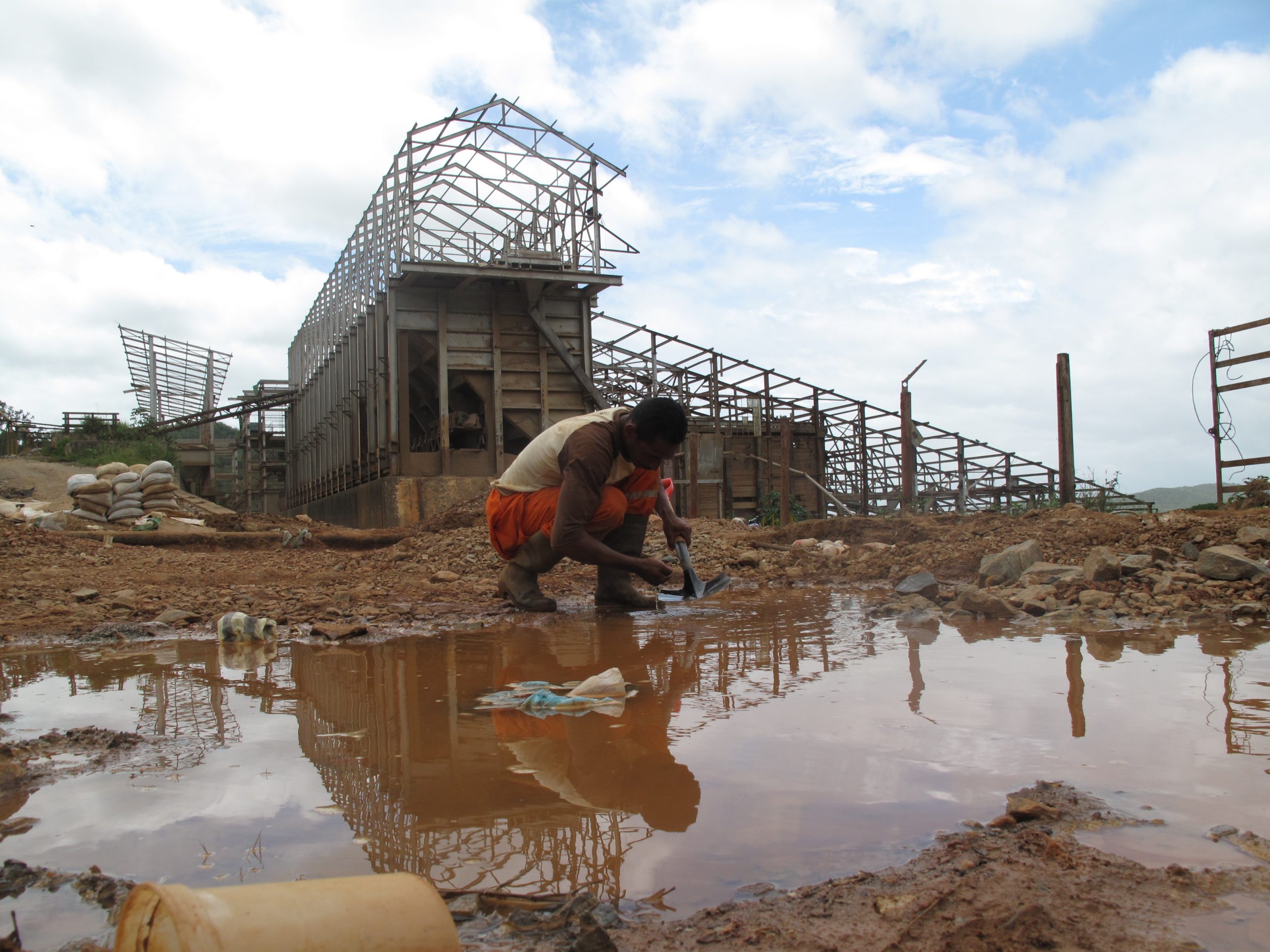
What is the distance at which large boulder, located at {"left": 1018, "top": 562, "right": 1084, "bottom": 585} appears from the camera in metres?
4.52

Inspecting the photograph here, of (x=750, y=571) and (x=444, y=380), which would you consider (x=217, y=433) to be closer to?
(x=444, y=380)

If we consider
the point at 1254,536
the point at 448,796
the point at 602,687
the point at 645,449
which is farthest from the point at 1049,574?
the point at 448,796

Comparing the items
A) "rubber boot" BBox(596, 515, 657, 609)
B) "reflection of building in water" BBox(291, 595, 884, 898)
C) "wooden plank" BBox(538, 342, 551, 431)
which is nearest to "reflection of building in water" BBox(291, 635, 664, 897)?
"reflection of building in water" BBox(291, 595, 884, 898)

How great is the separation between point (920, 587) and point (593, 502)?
77.7 inches

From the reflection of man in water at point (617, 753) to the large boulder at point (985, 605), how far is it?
184 centimetres

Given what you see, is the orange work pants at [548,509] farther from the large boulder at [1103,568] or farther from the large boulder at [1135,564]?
the large boulder at [1135,564]

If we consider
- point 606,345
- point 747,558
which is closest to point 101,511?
point 747,558

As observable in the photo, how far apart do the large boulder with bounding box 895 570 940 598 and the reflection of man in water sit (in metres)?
2.22

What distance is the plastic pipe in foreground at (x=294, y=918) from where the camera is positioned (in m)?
0.76

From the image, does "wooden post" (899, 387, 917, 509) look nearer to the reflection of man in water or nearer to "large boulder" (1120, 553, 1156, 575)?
"large boulder" (1120, 553, 1156, 575)

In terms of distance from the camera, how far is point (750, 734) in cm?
197

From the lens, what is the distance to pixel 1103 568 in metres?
4.38

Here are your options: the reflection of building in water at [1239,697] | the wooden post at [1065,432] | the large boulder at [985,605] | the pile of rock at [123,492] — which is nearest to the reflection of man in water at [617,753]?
the reflection of building in water at [1239,697]

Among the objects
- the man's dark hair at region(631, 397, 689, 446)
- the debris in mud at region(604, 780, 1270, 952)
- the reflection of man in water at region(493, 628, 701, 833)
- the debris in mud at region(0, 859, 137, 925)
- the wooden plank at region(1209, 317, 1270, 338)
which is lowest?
the debris in mud at region(604, 780, 1270, 952)
